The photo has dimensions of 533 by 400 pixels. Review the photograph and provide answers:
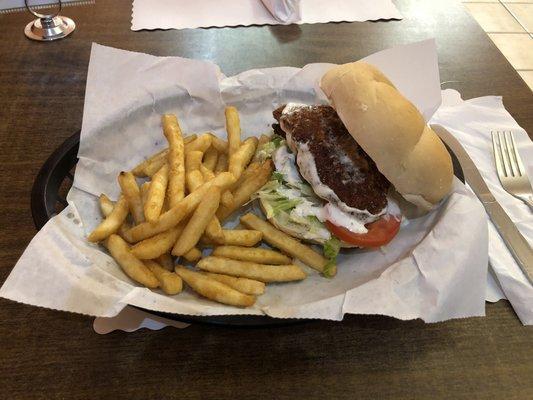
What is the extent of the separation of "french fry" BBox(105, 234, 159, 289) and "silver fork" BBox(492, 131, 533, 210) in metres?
1.36

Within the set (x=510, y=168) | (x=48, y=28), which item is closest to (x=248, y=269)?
(x=510, y=168)

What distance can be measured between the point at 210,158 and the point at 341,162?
0.54 metres

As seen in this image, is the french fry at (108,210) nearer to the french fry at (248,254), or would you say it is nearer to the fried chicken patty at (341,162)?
the french fry at (248,254)

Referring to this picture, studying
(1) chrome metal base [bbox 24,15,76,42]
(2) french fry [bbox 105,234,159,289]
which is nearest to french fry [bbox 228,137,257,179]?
(2) french fry [bbox 105,234,159,289]

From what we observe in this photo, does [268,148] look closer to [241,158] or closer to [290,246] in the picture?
[241,158]

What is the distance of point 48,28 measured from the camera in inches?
98.0

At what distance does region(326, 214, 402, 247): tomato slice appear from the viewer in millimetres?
1576

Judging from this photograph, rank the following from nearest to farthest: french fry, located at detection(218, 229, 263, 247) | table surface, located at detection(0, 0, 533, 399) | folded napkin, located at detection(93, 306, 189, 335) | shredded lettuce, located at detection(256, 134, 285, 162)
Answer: table surface, located at detection(0, 0, 533, 399) < folded napkin, located at detection(93, 306, 189, 335) < french fry, located at detection(218, 229, 263, 247) < shredded lettuce, located at detection(256, 134, 285, 162)

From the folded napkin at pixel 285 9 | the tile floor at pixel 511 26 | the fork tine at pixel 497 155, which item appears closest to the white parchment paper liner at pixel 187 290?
the fork tine at pixel 497 155

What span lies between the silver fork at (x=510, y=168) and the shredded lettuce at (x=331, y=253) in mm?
735

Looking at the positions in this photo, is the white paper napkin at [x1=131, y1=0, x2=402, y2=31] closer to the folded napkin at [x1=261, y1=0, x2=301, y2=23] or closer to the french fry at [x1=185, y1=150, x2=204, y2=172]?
the folded napkin at [x1=261, y1=0, x2=301, y2=23]

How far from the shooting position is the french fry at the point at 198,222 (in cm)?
145

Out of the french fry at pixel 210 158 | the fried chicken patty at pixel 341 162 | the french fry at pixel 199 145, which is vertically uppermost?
the fried chicken patty at pixel 341 162

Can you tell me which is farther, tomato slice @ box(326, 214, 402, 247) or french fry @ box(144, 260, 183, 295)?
tomato slice @ box(326, 214, 402, 247)
